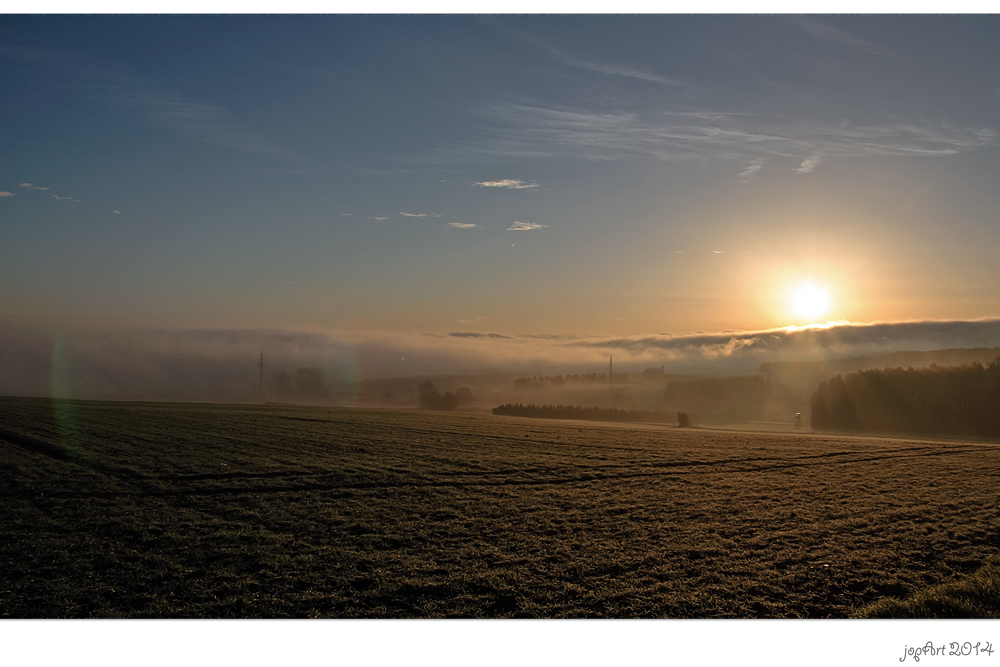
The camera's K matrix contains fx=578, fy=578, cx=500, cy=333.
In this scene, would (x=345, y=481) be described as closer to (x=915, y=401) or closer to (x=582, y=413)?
(x=582, y=413)

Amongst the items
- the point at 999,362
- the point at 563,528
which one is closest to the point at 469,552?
the point at 563,528

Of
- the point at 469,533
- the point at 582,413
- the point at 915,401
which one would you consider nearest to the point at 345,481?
the point at 469,533

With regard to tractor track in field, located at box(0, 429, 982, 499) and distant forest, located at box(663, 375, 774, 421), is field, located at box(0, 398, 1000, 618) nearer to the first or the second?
tractor track in field, located at box(0, 429, 982, 499)

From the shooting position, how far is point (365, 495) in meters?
19.1

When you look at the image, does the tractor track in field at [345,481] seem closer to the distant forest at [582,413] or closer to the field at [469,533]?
the field at [469,533]

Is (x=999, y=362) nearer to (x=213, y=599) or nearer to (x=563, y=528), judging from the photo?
(x=563, y=528)

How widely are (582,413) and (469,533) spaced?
88.0m

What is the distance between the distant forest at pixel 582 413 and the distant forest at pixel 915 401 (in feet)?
92.8

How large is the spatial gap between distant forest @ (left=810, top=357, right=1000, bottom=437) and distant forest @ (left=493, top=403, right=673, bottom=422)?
28293mm

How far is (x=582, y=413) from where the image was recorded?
100188 millimetres

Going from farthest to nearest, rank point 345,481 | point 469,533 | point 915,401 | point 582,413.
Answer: point 582,413
point 915,401
point 345,481
point 469,533

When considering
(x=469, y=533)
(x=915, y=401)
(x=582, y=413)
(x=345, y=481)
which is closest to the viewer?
(x=469, y=533)

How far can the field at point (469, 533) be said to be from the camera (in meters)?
9.48

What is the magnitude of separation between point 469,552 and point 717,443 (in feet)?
109
